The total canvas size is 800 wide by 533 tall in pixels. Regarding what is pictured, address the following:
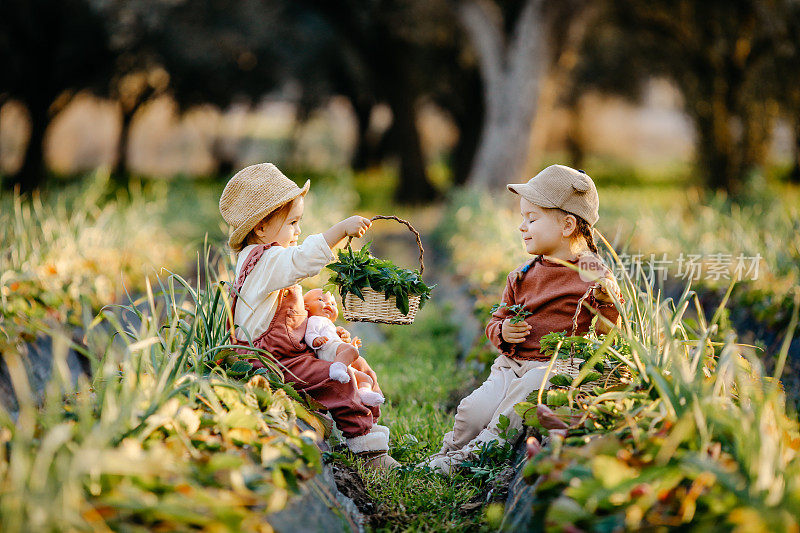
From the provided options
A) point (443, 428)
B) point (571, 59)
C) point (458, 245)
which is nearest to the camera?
point (443, 428)

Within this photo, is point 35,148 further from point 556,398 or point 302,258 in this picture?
point 556,398

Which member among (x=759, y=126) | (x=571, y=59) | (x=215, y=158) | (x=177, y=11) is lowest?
(x=215, y=158)

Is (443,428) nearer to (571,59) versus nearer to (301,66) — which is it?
(571,59)

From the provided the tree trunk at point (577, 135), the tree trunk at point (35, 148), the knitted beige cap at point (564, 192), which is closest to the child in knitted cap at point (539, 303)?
the knitted beige cap at point (564, 192)

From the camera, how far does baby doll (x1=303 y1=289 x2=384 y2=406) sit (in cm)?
303

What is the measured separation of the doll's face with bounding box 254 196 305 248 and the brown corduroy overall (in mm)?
92

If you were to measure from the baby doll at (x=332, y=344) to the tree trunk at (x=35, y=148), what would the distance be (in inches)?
430

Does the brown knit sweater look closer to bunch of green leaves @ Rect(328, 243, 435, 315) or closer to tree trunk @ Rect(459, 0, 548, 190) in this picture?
bunch of green leaves @ Rect(328, 243, 435, 315)

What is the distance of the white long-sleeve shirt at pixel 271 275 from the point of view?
9.30 ft

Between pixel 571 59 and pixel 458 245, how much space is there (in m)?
4.48

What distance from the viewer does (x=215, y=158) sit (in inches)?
963

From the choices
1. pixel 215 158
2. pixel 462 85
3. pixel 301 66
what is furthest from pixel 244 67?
pixel 215 158

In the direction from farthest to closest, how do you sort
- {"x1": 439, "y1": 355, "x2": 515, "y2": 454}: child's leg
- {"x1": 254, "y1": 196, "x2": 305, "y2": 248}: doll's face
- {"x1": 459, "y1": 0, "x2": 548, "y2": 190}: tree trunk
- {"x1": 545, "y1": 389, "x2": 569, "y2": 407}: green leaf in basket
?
{"x1": 459, "y1": 0, "x2": 548, "y2": 190}: tree trunk < {"x1": 439, "y1": 355, "x2": 515, "y2": 454}: child's leg < {"x1": 254, "y1": 196, "x2": 305, "y2": 248}: doll's face < {"x1": 545, "y1": 389, "x2": 569, "y2": 407}: green leaf in basket

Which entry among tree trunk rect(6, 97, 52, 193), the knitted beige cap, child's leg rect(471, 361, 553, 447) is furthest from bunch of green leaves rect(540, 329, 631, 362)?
tree trunk rect(6, 97, 52, 193)
